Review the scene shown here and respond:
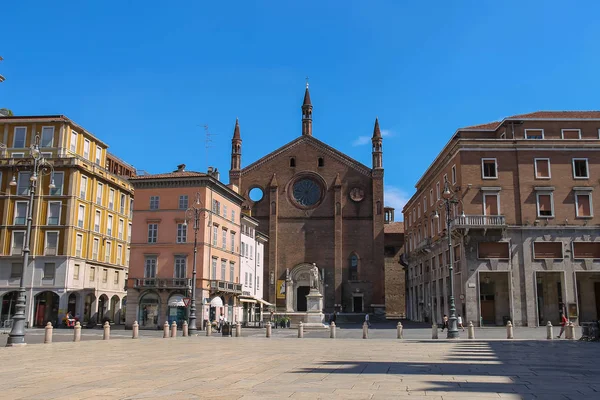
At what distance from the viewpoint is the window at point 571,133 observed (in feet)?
147

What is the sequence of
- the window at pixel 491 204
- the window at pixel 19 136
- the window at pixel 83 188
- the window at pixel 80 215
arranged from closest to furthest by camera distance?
the window at pixel 491 204 < the window at pixel 80 215 < the window at pixel 83 188 < the window at pixel 19 136

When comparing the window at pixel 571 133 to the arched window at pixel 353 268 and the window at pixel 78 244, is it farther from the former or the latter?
the window at pixel 78 244

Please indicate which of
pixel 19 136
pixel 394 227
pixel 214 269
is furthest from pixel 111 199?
pixel 394 227

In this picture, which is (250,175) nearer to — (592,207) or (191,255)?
(191,255)

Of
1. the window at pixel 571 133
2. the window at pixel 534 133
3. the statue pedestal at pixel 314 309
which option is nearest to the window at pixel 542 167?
the window at pixel 534 133

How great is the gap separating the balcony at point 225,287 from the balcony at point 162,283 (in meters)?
2.44

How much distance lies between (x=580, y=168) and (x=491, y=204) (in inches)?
281

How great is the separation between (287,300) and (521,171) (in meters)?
31.6

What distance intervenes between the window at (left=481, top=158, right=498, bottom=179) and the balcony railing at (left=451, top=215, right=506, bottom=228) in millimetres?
3349

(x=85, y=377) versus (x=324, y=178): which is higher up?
(x=324, y=178)

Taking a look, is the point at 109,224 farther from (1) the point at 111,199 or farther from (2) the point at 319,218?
(2) the point at 319,218

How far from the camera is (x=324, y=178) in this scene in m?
69.1

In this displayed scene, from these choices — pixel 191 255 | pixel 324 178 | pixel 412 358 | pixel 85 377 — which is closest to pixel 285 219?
pixel 324 178

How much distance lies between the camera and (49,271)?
47.9 meters
